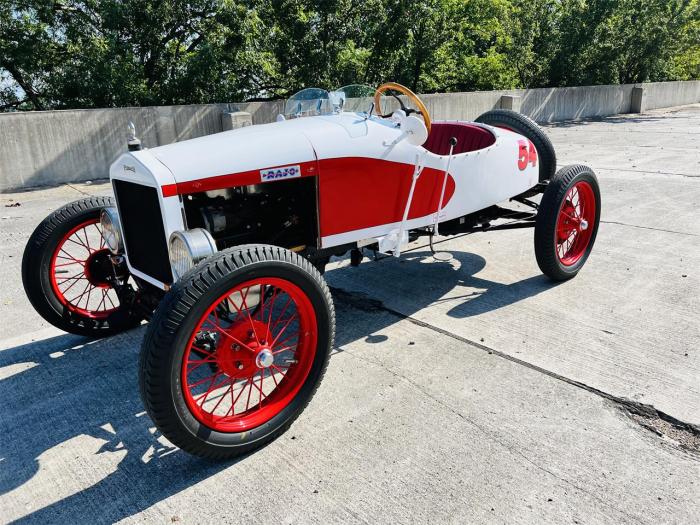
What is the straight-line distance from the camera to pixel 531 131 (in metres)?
5.52

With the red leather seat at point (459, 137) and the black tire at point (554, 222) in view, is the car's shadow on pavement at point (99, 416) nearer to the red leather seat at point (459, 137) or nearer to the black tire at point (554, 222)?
the black tire at point (554, 222)

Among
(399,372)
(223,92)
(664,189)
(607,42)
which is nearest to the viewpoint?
(399,372)

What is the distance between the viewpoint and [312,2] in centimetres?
1345

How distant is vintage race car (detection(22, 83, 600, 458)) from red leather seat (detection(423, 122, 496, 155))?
0.03 metres

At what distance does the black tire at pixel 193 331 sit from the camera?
Result: 2400 mm

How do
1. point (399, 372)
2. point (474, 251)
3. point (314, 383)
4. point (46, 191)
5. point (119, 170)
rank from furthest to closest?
point (46, 191)
point (474, 251)
point (399, 372)
point (119, 170)
point (314, 383)

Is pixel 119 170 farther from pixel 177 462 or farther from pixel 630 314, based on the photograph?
pixel 630 314

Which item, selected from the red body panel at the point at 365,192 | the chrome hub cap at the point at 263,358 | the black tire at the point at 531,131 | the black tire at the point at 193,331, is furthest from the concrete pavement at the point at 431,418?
the black tire at the point at 531,131

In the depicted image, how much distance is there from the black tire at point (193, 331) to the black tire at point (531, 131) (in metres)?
3.52

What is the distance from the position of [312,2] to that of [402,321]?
37.3ft

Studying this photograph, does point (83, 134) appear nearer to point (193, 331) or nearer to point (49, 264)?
point (49, 264)

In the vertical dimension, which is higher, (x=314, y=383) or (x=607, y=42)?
(x=607, y=42)

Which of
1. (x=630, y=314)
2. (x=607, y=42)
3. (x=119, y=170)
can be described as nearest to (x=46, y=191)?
(x=119, y=170)

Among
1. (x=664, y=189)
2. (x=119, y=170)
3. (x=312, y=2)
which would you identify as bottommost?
(x=664, y=189)
